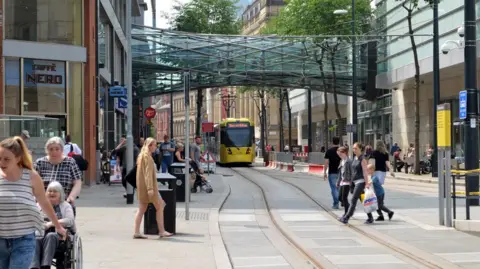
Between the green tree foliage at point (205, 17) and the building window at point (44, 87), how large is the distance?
4517 cm

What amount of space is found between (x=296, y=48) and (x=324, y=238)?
43700 millimetres

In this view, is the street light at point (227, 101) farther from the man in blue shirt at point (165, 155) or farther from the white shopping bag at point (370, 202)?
the white shopping bag at point (370, 202)

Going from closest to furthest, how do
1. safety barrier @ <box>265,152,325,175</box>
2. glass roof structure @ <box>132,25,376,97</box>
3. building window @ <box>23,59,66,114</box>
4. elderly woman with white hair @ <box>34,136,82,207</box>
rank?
elderly woman with white hair @ <box>34,136,82,207</box>, building window @ <box>23,59,66,114</box>, safety barrier @ <box>265,152,325,175</box>, glass roof structure @ <box>132,25,376,97</box>

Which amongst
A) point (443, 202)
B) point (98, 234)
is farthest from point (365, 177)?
point (98, 234)

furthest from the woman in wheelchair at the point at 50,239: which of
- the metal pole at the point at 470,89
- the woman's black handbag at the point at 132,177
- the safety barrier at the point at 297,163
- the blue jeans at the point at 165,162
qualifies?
the safety barrier at the point at 297,163

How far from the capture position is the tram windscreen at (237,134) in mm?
56781

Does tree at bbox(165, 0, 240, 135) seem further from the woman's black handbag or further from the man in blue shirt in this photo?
the woman's black handbag

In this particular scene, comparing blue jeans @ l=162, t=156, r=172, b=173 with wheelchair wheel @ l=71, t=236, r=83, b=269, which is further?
blue jeans @ l=162, t=156, r=172, b=173

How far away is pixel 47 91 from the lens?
26.4 metres

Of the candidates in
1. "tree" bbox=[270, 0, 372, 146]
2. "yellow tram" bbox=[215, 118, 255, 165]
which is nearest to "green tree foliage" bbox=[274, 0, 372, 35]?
"tree" bbox=[270, 0, 372, 146]

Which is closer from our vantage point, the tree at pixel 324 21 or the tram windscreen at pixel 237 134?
the tree at pixel 324 21

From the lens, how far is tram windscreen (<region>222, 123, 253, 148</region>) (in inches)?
2235

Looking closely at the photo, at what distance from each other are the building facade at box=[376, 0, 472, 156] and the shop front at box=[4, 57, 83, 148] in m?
17.5

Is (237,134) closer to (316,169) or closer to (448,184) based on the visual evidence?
(316,169)
